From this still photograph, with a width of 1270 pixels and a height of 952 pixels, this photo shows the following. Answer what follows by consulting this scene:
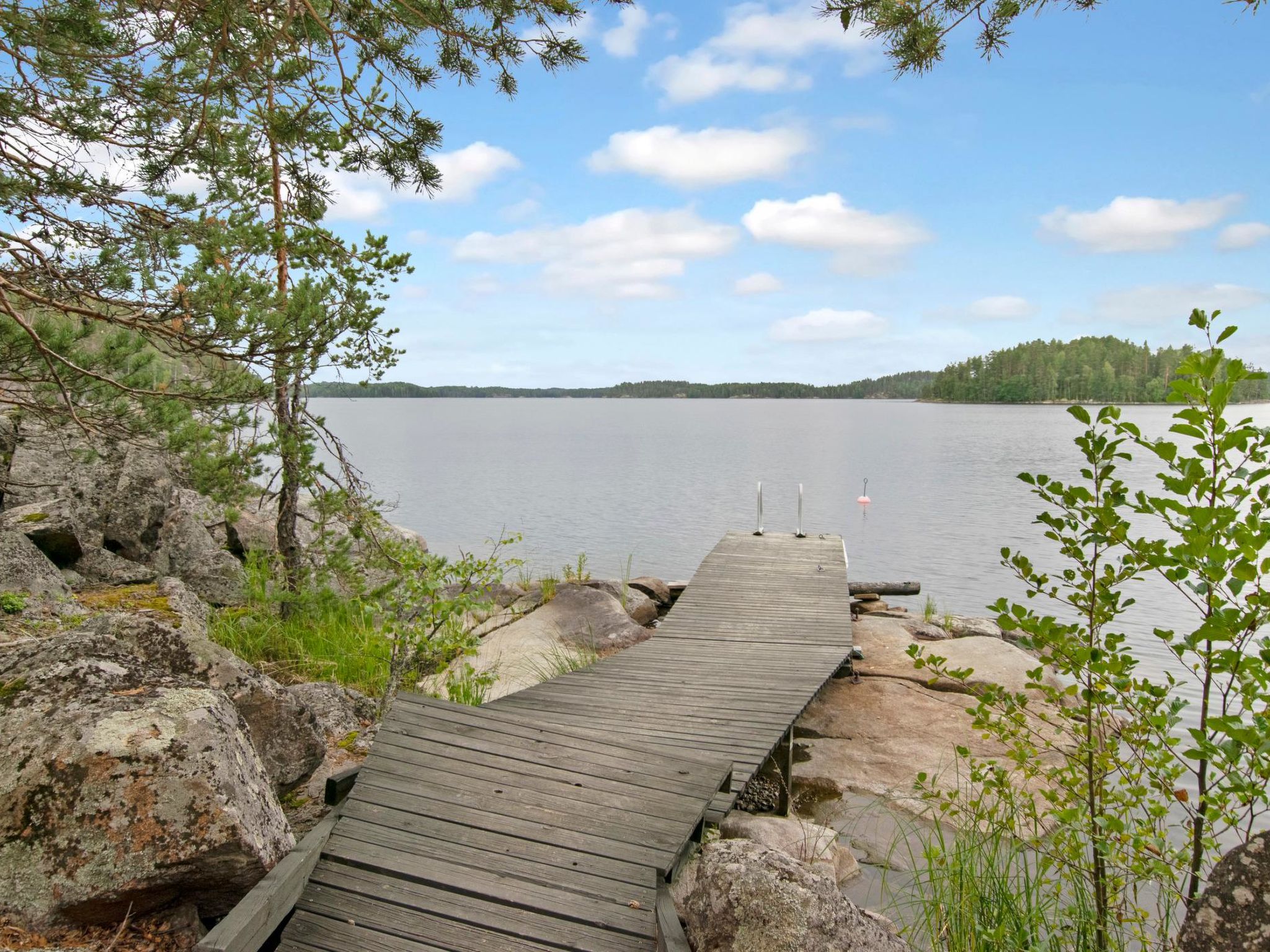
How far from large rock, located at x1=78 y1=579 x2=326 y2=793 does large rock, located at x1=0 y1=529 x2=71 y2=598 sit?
1.70 metres

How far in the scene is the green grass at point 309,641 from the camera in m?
6.95

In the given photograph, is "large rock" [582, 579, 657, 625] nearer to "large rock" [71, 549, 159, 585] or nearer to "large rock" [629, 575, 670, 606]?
"large rock" [629, 575, 670, 606]

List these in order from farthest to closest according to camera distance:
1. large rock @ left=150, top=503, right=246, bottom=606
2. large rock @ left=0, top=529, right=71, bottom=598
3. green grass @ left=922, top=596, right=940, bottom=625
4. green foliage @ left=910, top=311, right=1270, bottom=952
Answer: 1. green grass @ left=922, top=596, right=940, bottom=625
2. large rock @ left=150, top=503, right=246, bottom=606
3. large rock @ left=0, top=529, right=71, bottom=598
4. green foliage @ left=910, top=311, right=1270, bottom=952

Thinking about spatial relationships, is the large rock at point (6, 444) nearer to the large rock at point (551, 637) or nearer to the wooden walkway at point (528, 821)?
the large rock at point (551, 637)

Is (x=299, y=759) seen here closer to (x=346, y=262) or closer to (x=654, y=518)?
(x=346, y=262)

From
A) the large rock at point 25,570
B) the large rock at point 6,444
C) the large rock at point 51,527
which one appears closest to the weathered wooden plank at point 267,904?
the large rock at point 25,570

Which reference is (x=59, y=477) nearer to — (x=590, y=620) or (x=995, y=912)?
(x=590, y=620)

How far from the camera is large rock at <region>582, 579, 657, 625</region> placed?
11.5 metres

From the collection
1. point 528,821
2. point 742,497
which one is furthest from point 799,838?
point 742,497

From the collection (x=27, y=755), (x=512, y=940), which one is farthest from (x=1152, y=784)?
(x=27, y=755)

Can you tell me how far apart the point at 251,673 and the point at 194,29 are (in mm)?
3950

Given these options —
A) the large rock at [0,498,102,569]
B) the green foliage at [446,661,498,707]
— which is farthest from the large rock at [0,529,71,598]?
the green foliage at [446,661,498,707]

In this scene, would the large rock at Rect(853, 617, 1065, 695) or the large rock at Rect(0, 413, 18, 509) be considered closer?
the large rock at Rect(0, 413, 18, 509)

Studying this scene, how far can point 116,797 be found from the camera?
3.08 m
